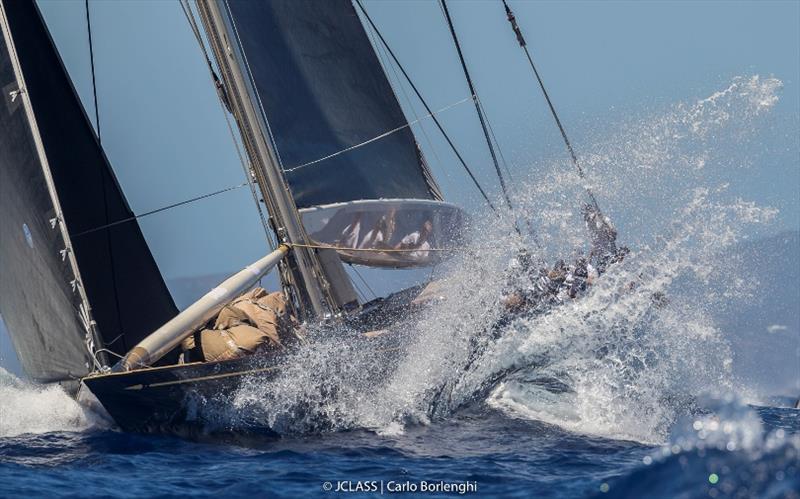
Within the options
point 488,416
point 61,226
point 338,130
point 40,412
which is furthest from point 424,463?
point 338,130

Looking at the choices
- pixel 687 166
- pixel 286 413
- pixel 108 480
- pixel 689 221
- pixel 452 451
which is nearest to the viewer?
pixel 108 480

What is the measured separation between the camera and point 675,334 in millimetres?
11828

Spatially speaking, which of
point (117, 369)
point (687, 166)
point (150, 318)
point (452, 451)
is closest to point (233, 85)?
point (150, 318)

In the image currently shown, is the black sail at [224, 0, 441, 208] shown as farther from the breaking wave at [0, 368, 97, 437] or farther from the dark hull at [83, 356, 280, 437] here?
the breaking wave at [0, 368, 97, 437]

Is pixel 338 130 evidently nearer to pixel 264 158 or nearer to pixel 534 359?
pixel 264 158

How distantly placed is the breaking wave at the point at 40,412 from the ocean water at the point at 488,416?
0.02 m

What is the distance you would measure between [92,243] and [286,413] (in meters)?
3.50

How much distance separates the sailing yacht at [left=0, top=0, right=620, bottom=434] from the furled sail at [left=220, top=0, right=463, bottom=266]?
2 cm

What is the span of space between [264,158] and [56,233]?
293 centimetres

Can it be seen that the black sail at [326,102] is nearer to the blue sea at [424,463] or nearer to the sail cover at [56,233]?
the sail cover at [56,233]

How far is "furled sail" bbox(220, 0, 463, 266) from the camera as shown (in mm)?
12914

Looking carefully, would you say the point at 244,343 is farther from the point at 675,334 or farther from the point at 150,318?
the point at 675,334

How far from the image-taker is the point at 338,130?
13.8 meters

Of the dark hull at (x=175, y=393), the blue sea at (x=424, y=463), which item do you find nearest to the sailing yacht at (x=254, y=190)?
the dark hull at (x=175, y=393)
